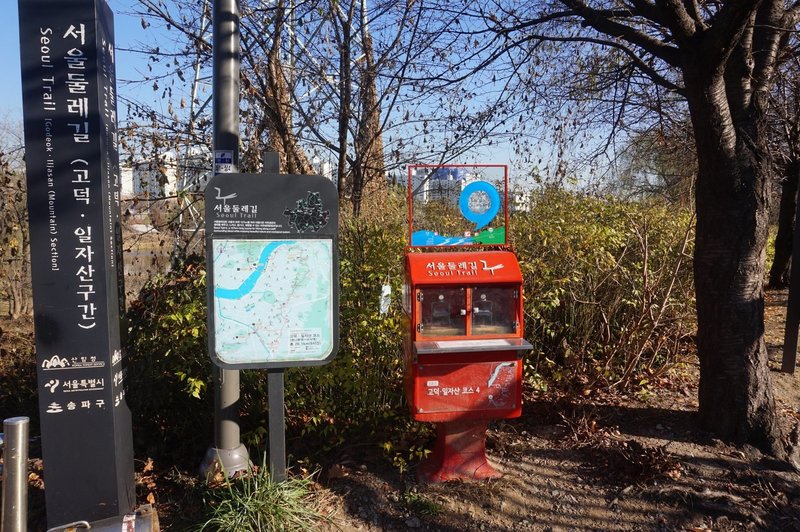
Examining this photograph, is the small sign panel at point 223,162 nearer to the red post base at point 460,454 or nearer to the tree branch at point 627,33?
the red post base at point 460,454

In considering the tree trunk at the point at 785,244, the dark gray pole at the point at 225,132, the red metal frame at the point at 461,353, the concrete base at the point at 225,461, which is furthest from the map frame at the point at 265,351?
the tree trunk at the point at 785,244

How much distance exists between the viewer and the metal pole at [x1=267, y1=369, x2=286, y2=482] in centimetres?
307

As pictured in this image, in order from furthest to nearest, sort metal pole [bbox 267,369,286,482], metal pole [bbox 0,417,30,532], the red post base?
the red post base → metal pole [bbox 267,369,286,482] → metal pole [bbox 0,417,30,532]

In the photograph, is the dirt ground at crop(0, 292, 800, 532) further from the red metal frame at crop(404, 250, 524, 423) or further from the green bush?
the green bush

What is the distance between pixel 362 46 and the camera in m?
6.13

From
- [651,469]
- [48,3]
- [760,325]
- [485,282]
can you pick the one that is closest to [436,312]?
[485,282]

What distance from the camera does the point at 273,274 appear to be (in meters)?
2.97

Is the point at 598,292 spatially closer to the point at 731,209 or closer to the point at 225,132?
the point at 731,209

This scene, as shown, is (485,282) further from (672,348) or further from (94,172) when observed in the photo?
(672,348)

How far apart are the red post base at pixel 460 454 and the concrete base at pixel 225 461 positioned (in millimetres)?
1143

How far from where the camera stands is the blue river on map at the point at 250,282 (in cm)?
291

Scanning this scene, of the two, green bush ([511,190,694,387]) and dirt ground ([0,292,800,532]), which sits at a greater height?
green bush ([511,190,694,387])

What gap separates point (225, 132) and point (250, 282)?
3.60 ft

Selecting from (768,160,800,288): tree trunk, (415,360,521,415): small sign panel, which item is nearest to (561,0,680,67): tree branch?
(415,360,521,415): small sign panel
